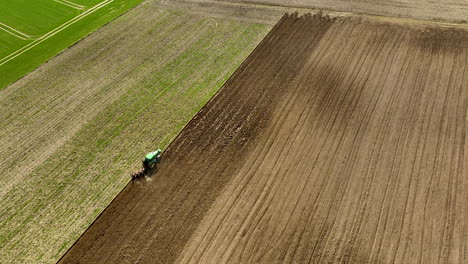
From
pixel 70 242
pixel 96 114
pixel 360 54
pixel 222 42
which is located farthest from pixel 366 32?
pixel 70 242

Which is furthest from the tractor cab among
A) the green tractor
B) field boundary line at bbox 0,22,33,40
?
field boundary line at bbox 0,22,33,40

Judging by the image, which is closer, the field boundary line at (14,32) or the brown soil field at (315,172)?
the brown soil field at (315,172)

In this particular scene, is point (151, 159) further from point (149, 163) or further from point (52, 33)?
point (52, 33)

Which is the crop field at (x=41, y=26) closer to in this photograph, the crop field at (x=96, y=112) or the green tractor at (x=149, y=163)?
the crop field at (x=96, y=112)

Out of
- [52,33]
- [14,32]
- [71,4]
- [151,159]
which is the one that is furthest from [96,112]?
[71,4]

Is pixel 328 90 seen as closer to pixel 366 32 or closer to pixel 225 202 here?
pixel 366 32

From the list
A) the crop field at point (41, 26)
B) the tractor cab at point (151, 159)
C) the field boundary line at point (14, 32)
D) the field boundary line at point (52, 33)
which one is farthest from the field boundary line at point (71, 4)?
the tractor cab at point (151, 159)

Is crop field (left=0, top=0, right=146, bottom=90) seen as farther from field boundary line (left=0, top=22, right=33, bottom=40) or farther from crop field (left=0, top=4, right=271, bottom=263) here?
crop field (left=0, top=4, right=271, bottom=263)
